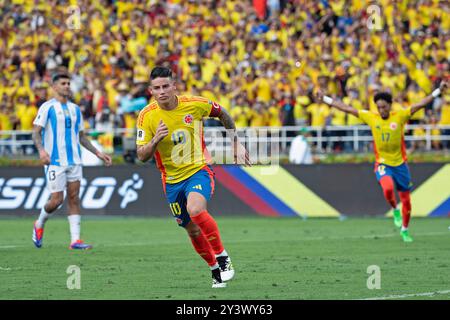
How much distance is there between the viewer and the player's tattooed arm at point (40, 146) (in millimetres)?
16859

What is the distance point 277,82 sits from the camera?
2886 centimetres

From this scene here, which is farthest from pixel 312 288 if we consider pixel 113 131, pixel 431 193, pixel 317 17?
pixel 317 17

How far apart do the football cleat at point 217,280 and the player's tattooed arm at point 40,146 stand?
17.4ft

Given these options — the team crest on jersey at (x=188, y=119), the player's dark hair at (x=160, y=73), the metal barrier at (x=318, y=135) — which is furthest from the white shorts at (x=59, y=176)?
the metal barrier at (x=318, y=135)

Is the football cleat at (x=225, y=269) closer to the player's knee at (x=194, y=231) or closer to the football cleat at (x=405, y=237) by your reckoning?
the player's knee at (x=194, y=231)

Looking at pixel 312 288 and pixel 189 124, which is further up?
pixel 189 124

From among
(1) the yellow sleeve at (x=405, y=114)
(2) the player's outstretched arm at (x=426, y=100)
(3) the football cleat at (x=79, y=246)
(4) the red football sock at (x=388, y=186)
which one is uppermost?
(2) the player's outstretched arm at (x=426, y=100)

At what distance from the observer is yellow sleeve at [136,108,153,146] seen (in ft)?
40.2

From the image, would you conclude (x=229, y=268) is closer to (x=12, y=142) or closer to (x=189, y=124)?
(x=189, y=124)

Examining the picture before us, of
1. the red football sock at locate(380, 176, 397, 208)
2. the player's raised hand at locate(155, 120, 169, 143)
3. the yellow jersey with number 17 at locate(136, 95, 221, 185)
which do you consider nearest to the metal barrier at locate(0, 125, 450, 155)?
the red football sock at locate(380, 176, 397, 208)
